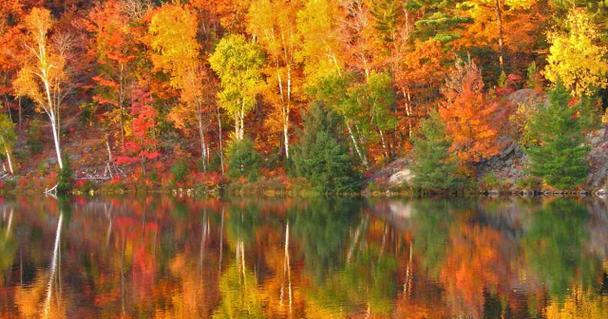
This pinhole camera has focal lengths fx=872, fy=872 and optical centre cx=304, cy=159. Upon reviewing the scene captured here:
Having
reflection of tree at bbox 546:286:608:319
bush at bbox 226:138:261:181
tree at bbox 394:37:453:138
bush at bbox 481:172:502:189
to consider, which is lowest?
reflection of tree at bbox 546:286:608:319

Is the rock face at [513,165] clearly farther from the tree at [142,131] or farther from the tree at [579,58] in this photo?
the tree at [142,131]

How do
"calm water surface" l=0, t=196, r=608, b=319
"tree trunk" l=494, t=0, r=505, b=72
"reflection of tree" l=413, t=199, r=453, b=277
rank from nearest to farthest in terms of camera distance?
"calm water surface" l=0, t=196, r=608, b=319 → "reflection of tree" l=413, t=199, r=453, b=277 → "tree trunk" l=494, t=0, r=505, b=72

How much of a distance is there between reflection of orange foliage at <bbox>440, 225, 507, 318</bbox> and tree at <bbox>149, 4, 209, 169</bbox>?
30.2 meters

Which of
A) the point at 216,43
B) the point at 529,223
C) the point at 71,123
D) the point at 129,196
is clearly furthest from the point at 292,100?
the point at 529,223

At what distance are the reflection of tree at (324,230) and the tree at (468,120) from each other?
707 cm

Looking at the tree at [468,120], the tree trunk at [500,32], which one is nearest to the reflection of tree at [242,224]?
the tree at [468,120]

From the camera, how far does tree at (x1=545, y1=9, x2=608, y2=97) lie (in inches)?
1937

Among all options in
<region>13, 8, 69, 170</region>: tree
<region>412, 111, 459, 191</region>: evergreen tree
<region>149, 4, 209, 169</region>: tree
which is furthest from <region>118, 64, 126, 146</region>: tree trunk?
<region>412, 111, 459, 191</region>: evergreen tree

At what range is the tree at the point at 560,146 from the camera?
150ft

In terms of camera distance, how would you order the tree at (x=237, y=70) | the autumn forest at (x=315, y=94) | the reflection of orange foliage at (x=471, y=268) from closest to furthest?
the reflection of orange foliage at (x=471, y=268)
the autumn forest at (x=315, y=94)
the tree at (x=237, y=70)

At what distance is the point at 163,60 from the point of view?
2362 inches

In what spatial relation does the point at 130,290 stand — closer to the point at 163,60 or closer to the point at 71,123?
the point at 163,60

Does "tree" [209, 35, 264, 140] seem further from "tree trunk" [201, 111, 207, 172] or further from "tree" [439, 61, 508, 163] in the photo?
"tree" [439, 61, 508, 163]

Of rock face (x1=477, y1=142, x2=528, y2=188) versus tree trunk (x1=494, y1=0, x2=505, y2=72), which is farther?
tree trunk (x1=494, y1=0, x2=505, y2=72)
